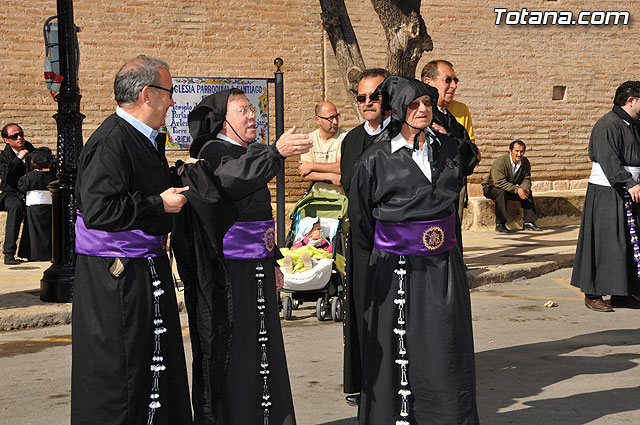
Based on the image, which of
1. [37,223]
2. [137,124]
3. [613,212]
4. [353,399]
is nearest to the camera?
[137,124]

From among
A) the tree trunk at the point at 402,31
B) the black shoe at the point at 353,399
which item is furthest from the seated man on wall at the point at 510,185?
the black shoe at the point at 353,399

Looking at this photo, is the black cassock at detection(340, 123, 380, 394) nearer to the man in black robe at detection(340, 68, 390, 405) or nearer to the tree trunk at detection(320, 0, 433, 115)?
the man in black robe at detection(340, 68, 390, 405)

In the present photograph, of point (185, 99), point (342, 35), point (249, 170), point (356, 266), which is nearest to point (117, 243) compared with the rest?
point (249, 170)

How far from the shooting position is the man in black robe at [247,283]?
499cm

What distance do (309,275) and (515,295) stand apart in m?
2.86

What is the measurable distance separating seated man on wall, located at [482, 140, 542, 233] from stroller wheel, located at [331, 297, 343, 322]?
26.8ft

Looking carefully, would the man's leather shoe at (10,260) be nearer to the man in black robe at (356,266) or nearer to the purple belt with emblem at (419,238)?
the man in black robe at (356,266)

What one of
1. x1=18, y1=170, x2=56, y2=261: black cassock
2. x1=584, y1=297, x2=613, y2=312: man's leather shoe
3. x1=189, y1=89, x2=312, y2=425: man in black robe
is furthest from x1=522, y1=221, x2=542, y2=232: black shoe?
x1=189, y1=89, x2=312, y2=425: man in black robe

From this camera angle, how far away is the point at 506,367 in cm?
721

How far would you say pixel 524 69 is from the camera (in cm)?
1878

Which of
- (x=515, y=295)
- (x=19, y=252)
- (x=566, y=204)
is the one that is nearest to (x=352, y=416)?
(x=515, y=295)

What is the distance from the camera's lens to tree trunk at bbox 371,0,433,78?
11.7m

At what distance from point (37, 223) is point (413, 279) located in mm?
9193

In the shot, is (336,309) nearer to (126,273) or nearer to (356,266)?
(356,266)
